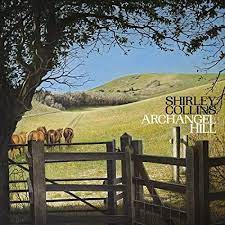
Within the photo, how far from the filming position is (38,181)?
5359mm

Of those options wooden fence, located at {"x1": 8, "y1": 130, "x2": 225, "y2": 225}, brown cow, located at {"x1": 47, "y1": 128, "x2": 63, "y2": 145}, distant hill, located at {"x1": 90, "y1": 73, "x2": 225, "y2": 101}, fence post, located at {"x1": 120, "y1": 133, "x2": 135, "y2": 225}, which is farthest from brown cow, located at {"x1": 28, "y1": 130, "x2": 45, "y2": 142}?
fence post, located at {"x1": 120, "y1": 133, "x2": 135, "y2": 225}

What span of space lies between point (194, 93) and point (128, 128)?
1131 mm

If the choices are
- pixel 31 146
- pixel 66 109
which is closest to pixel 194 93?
pixel 66 109

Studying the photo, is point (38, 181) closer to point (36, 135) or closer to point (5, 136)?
point (5, 136)

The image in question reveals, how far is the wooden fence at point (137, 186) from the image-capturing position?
484cm

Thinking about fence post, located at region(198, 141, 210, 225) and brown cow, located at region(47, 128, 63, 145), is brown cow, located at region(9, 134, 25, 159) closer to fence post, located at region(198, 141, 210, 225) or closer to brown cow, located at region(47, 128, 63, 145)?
brown cow, located at region(47, 128, 63, 145)

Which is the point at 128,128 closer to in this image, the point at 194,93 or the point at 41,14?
the point at 194,93

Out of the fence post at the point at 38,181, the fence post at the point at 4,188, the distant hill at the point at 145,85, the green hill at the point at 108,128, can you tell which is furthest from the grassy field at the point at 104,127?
the fence post at the point at 38,181

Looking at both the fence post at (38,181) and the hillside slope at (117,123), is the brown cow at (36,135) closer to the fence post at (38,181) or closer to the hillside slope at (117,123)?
the hillside slope at (117,123)

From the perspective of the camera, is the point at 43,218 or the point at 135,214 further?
the point at 135,214

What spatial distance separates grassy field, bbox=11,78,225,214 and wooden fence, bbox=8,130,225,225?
1636 millimetres

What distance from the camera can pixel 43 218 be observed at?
5.41 metres

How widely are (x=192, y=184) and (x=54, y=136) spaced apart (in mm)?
3860

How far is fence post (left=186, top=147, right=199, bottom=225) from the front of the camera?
4828 mm
